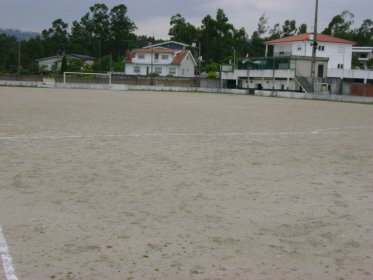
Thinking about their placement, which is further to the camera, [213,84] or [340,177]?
[213,84]

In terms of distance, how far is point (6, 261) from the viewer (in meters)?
3.94

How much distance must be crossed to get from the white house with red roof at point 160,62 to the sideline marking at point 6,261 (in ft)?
241

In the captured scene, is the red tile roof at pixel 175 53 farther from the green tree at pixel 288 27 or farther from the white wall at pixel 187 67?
the green tree at pixel 288 27

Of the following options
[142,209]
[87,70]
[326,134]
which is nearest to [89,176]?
[142,209]

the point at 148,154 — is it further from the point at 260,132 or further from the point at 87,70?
the point at 87,70

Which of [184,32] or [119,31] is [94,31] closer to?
[119,31]

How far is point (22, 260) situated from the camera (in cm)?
397

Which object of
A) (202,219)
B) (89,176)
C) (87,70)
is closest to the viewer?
(202,219)

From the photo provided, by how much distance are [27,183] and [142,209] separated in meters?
2.07

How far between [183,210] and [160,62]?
244 ft

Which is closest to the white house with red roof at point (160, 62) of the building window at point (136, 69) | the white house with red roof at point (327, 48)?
the building window at point (136, 69)

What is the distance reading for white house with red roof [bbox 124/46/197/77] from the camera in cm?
7738

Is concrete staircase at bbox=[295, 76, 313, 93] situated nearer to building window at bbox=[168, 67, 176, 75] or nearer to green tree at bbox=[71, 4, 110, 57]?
building window at bbox=[168, 67, 176, 75]

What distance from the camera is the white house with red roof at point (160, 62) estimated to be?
3046 inches
